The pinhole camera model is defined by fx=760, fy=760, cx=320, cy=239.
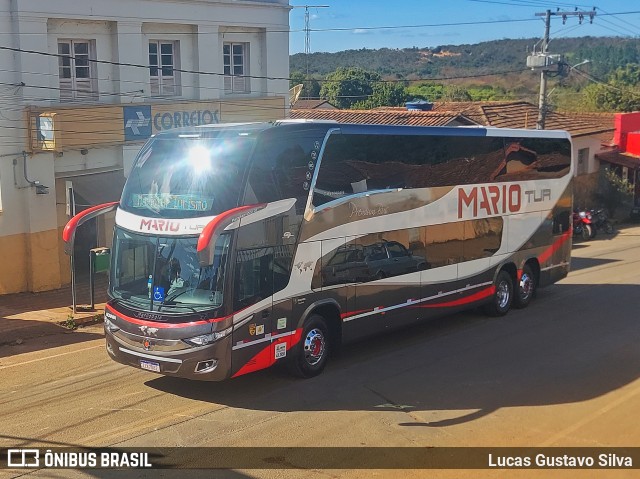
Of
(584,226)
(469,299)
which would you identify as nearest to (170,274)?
(469,299)

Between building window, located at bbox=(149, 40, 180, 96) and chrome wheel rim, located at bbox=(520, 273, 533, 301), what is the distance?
11048 millimetres

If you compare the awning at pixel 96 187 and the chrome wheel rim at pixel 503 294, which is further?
the awning at pixel 96 187

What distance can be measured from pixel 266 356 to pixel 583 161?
91.3 feet

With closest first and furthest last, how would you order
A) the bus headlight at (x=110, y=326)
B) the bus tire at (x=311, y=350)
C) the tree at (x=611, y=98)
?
1. the bus headlight at (x=110, y=326)
2. the bus tire at (x=311, y=350)
3. the tree at (x=611, y=98)

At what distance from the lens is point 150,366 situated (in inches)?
409

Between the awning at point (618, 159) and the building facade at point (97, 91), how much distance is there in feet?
62.2

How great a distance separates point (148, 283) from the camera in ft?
34.4

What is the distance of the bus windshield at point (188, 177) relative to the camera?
1034cm

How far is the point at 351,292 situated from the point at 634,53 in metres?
167

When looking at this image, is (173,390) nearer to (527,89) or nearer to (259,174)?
(259,174)

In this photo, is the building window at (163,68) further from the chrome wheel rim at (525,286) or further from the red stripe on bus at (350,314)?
the red stripe on bus at (350,314)

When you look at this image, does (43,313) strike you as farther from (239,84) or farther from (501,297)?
(239,84)

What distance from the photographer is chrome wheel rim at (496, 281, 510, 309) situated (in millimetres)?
16219

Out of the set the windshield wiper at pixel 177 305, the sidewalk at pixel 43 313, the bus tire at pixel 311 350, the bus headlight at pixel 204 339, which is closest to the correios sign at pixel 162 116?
the sidewalk at pixel 43 313
